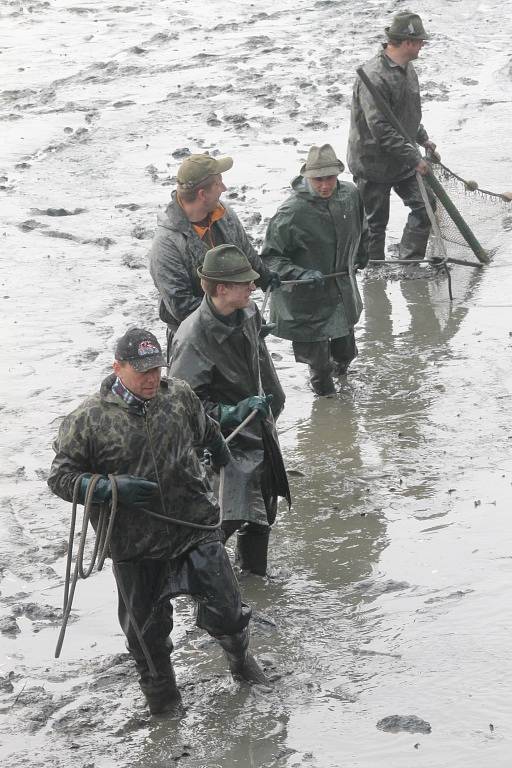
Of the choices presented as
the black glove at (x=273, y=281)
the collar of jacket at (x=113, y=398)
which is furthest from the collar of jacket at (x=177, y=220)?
the collar of jacket at (x=113, y=398)

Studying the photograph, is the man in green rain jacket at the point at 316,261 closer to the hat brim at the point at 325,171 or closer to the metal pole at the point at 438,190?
the hat brim at the point at 325,171

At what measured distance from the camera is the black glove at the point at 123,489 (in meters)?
5.24

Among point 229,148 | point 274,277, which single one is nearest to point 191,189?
point 274,277

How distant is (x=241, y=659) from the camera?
5891 millimetres

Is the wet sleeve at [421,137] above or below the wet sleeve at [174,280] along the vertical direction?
below

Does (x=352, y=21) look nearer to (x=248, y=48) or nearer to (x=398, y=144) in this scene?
(x=248, y=48)

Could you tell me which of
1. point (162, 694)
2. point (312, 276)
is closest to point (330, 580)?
point (162, 694)

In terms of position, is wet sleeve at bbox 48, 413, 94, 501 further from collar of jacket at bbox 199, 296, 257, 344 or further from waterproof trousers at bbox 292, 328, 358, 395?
waterproof trousers at bbox 292, 328, 358, 395

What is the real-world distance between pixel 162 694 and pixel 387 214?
6.37 m

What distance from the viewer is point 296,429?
29.1ft

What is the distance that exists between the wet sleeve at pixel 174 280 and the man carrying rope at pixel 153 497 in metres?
1.58

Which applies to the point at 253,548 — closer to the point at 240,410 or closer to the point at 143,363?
the point at 240,410

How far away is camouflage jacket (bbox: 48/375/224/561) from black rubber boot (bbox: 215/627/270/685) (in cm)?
46

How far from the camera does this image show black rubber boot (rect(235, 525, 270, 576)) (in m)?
6.91
